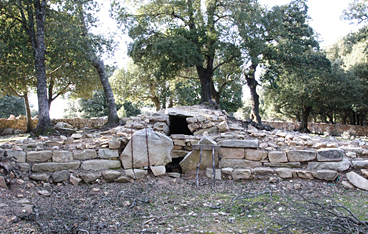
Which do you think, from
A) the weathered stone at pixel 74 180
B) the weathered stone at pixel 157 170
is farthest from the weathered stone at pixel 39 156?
the weathered stone at pixel 157 170

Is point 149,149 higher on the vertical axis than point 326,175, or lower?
higher

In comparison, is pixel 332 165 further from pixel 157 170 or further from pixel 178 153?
pixel 157 170

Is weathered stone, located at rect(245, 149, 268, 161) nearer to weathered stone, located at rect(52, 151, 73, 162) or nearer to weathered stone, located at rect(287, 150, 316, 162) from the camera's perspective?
weathered stone, located at rect(287, 150, 316, 162)

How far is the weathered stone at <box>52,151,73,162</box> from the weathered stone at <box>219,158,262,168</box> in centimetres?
333

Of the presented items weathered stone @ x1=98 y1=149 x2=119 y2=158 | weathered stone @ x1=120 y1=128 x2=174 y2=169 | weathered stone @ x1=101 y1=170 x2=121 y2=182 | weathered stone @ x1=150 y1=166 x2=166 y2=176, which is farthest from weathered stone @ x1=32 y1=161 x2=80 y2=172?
weathered stone @ x1=150 y1=166 x2=166 y2=176

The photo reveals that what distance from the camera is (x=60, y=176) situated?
4922mm

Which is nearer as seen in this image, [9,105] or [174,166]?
[174,166]

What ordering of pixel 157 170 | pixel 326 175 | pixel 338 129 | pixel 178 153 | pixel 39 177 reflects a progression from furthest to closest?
pixel 338 129 → pixel 178 153 → pixel 157 170 → pixel 326 175 → pixel 39 177

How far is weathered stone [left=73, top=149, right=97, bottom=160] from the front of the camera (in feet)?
17.4

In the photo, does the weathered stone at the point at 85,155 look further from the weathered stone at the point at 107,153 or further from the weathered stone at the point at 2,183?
the weathered stone at the point at 2,183

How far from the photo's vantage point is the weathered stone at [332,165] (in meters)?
5.27

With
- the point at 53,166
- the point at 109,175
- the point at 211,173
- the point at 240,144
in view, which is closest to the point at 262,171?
the point at 240,144

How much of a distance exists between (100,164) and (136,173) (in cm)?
79

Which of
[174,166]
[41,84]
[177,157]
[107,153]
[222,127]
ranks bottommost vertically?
[174,166]
